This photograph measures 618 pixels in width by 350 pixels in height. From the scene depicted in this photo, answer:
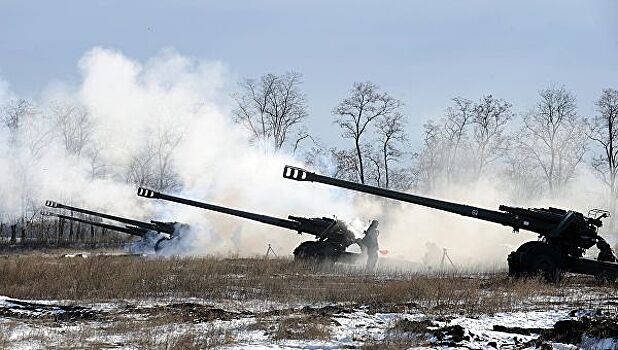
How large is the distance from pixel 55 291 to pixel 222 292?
3742mm

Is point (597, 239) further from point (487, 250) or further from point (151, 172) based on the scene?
point (151, 172)

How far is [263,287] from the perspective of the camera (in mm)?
17875

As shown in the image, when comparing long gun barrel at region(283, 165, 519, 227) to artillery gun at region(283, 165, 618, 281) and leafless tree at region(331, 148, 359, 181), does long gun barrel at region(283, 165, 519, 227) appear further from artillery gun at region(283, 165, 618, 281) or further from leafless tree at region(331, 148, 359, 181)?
leafless tree at region(331, 148, 359, 181)

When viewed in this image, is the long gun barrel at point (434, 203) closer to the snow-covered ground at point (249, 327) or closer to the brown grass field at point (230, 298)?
the brown grass field at point (230, 298)

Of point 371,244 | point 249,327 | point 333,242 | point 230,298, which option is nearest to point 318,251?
point 333,242

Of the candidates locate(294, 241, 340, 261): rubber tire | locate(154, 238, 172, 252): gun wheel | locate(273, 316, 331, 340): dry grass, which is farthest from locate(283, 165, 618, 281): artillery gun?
locate(154, 238, 172, 252): gun wheel

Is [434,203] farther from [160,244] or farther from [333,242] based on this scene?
[160,244]

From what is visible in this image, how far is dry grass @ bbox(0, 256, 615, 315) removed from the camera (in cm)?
1506

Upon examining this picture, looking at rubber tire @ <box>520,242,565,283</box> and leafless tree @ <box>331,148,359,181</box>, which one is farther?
leafless tree @ <box>331,148,359,181</box>

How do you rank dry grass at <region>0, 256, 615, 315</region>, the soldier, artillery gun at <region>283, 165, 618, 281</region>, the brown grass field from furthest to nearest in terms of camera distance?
1. the soldier
2. artillery gun at <region>283, 165, 618, 281</region>
3. dry grass at <region>0, 256, 615, 315</region>
4. the brown grass field

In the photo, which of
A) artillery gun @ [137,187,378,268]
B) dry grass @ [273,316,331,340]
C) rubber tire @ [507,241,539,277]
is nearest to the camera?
dry grass @ [273,316,331,340]

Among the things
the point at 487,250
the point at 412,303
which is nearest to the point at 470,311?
the point at 412,303

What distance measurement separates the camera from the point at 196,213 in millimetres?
45469

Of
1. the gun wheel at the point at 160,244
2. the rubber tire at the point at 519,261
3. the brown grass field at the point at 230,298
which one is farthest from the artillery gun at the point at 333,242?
the gun wheel at the point at 160,244
